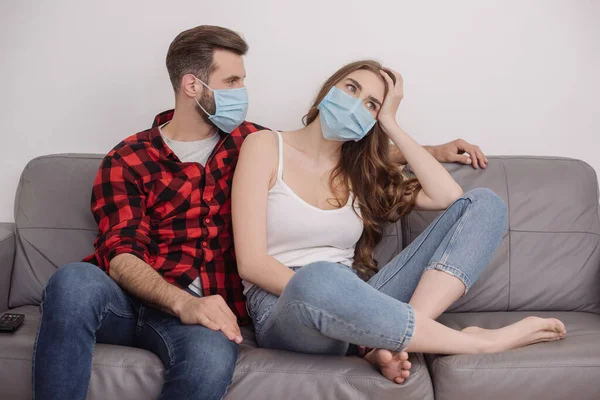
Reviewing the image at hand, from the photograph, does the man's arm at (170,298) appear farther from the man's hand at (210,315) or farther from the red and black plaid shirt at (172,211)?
the red and black plaid shirt at (172,211)

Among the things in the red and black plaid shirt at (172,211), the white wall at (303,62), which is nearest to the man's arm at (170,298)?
the red and black plaid shirt at (172,211)

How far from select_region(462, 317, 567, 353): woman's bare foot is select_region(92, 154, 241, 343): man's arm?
0.61 meters

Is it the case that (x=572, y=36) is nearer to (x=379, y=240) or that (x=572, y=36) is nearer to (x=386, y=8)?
(x=386, y=8)

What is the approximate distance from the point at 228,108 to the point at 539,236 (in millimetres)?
1067

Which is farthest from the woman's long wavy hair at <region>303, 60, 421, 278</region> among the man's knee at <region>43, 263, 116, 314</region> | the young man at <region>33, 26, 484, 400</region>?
the man's knee at <region>43, 263, 116, 314</region>

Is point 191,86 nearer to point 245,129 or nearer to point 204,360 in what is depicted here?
point 245,129

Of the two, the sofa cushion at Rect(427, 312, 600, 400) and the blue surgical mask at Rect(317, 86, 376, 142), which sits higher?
the blue surgical mask at Rect(317, 86, 376, 142)

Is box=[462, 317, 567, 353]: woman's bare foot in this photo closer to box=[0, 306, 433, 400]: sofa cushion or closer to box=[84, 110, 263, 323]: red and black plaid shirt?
box=[0, 306, 433, 400]: sofa cushion

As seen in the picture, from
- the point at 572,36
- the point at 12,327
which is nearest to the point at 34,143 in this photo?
the point at 12,327

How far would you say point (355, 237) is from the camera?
6.50 feet

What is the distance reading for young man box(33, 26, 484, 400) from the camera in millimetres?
1548

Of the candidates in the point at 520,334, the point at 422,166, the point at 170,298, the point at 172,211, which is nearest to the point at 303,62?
the point at 422,166

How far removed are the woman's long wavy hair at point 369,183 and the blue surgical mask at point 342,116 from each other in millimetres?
70

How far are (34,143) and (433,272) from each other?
1604mm
